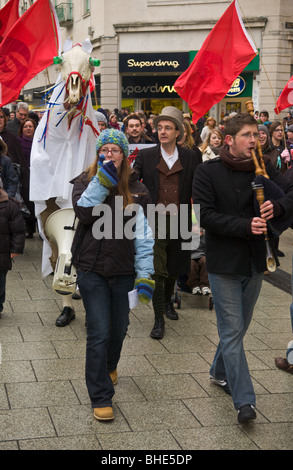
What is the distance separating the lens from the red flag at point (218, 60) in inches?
349

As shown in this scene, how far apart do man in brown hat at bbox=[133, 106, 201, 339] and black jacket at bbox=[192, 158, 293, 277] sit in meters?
1.86

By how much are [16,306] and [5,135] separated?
339 centimetres

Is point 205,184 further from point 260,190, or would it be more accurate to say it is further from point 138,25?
point 138,25

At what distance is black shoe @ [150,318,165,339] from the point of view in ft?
21.6

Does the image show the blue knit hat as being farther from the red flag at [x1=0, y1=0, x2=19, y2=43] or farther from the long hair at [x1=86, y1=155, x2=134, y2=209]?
the red flag at [x1=0, y1=0, x2=19, y2=43]

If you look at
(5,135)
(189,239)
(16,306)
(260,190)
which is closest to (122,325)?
(260,190)

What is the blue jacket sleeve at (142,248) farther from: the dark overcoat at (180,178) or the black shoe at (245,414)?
the dark overcoat at (180,178)

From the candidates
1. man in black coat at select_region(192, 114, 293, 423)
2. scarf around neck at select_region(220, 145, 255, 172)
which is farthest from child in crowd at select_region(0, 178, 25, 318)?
scarf around neck at select_region(220, 145, 255, 172)

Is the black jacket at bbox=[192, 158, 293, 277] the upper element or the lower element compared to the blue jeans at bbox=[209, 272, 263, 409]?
upper

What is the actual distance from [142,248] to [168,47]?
23691 millimetres

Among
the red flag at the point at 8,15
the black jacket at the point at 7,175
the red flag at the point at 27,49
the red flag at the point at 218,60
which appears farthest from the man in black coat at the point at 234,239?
the red flag at the point at 8,15

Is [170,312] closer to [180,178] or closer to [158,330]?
[158,330]

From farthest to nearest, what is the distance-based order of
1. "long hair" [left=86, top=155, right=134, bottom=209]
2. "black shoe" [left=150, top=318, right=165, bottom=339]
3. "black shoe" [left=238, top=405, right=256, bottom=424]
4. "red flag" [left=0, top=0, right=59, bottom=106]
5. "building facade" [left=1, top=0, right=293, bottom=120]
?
"building facade" [left=1, top=0, right=293, bottom=120] < "red flag" [left=0, top=0, right=59, bottom=106] < "black shoe" [left=150, top=318, right=165, bottom=339] < "long hair" [left=86, top=155, right=134, bottom=209] < "black shoe" [left=238, top=405, right=256, bottom=424]

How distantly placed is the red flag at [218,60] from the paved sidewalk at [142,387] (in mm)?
2853
